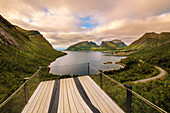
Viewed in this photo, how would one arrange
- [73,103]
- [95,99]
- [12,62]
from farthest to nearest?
[12,62]
[95,99]
[73,103]

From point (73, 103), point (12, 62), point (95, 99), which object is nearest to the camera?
point (73, 103)

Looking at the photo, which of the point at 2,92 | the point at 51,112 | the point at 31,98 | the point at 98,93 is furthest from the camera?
the point at 2,92

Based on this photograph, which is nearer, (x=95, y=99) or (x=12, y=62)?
(x=95, y=99)

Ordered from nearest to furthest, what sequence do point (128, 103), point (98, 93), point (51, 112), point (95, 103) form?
1. point (128, 103)
2. point (51, 112)
3. point (95, 103)
4. point (98, 93)

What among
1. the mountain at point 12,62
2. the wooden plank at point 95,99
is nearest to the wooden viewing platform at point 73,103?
the wooden plank at point 95,99

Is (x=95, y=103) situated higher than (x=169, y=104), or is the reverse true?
(x=95, y=103)

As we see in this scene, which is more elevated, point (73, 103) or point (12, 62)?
point (73, 103)

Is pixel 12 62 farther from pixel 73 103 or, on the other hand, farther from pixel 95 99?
pixel 95 99

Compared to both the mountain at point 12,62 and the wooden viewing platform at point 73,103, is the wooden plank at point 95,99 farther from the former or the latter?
the mountain at point 12,62

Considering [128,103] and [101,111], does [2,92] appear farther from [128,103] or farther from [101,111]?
[128,103]

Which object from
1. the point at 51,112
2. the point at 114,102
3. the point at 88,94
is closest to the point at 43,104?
the point at 51,112

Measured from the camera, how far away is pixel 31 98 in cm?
492

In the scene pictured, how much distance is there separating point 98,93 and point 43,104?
3.35m

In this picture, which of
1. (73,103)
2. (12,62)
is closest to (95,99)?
(73,103)
